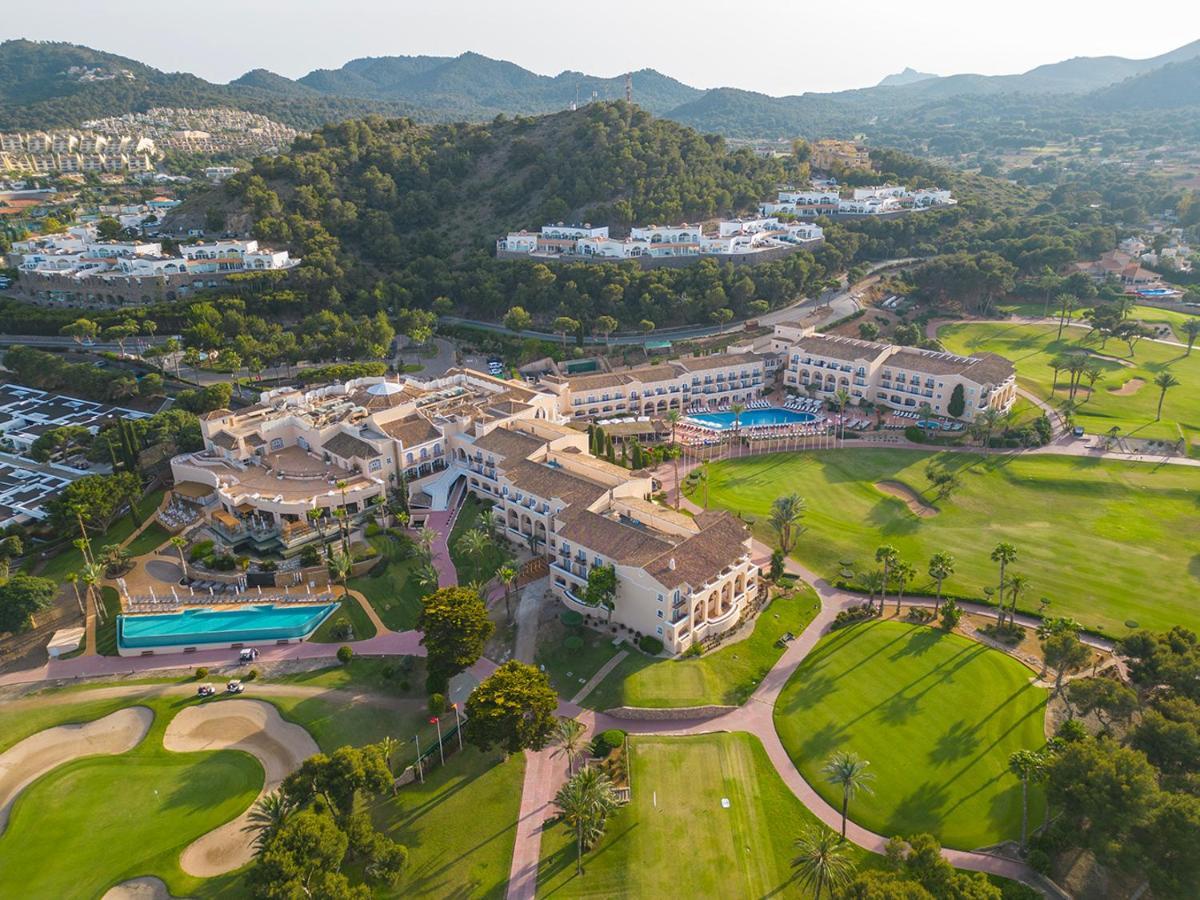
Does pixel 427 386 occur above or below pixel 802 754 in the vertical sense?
above

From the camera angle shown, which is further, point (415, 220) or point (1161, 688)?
point (415, 220)

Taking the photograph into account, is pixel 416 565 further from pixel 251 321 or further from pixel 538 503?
pixel 251 321

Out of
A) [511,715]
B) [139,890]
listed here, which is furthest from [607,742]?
[139,890]

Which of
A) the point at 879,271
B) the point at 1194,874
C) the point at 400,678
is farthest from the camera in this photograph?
the point at 879,271

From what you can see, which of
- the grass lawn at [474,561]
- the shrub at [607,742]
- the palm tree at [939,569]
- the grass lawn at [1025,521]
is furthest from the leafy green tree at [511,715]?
the palm tree at [939,569]

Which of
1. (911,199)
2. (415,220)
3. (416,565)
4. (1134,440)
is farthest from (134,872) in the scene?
(911,199)

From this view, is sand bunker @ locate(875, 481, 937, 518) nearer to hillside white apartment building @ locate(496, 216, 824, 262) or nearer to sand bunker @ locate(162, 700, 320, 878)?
sand bunker @ locate(162, 700, 320, 878)

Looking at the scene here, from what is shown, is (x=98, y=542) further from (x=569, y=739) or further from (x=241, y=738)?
(x=569, y=739)
